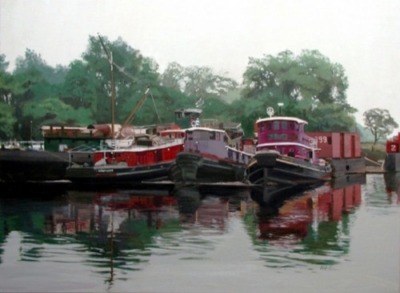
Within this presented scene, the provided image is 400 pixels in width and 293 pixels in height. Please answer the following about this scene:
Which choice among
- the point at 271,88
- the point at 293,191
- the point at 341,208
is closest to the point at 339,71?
the point at 293,191

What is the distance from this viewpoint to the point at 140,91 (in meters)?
19.7

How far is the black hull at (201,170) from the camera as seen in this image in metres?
17.2

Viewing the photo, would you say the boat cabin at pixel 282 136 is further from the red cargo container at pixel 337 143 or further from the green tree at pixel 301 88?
the red cargo container at pixel 337 143

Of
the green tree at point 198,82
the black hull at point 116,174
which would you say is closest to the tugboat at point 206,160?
the black hull at point 116,174

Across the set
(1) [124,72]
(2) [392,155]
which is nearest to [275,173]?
(1) [124,72]

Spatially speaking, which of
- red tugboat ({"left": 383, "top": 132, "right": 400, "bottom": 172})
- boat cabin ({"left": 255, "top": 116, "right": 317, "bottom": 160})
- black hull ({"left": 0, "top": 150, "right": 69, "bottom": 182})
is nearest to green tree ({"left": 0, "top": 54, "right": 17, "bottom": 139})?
black hull ({"left": 0, "top": 150, "right": 69, "bottom": 182})

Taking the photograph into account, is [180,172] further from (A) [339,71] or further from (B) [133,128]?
(A) [339,71]

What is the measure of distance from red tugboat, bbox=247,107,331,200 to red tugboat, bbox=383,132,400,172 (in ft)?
9.77

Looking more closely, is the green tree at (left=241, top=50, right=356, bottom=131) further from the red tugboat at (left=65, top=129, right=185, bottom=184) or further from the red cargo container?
the red tugboat at (left=65, top=129, right=185, bottom=184)

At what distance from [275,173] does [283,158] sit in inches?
18.0

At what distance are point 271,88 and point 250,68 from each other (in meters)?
3.03

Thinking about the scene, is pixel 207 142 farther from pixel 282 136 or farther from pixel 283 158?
pixel 282 136

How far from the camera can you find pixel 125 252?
7801mm

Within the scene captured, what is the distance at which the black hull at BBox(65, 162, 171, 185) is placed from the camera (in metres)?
18.5
